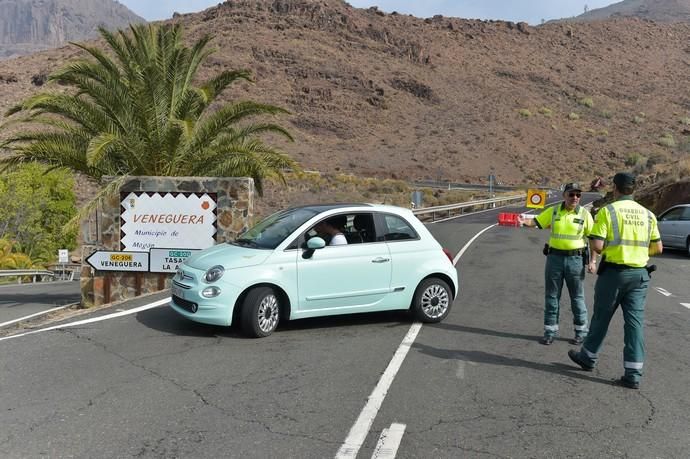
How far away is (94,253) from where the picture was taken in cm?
1305

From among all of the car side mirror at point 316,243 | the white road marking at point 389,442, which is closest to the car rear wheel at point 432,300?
the car side mirror at point 316,243

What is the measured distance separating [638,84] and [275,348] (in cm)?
10577

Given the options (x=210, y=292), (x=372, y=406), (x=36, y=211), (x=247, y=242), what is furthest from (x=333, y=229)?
(x=36, y=211)

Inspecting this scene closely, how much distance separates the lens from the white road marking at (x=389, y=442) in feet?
15.5

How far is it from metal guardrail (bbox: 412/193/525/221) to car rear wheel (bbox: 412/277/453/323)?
24364mm

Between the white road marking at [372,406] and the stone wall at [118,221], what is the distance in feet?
19.5

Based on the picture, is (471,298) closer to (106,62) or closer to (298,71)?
(106,62)

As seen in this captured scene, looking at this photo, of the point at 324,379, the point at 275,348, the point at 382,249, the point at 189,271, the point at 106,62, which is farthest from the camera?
the point at 106,62

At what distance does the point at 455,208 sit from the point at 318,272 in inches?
1385

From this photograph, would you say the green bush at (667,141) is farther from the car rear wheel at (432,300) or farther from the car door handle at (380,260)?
the car door handle at (380,260)

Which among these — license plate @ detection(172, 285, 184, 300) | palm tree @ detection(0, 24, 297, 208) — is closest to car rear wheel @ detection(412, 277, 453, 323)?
license plate @ detection(172, 285, 184, 300)

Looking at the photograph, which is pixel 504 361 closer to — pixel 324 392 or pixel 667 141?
pixel 324 392

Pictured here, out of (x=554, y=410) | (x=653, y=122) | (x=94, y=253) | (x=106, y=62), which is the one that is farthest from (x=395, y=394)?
(x=653, y=122)

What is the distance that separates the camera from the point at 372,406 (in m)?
5.71
